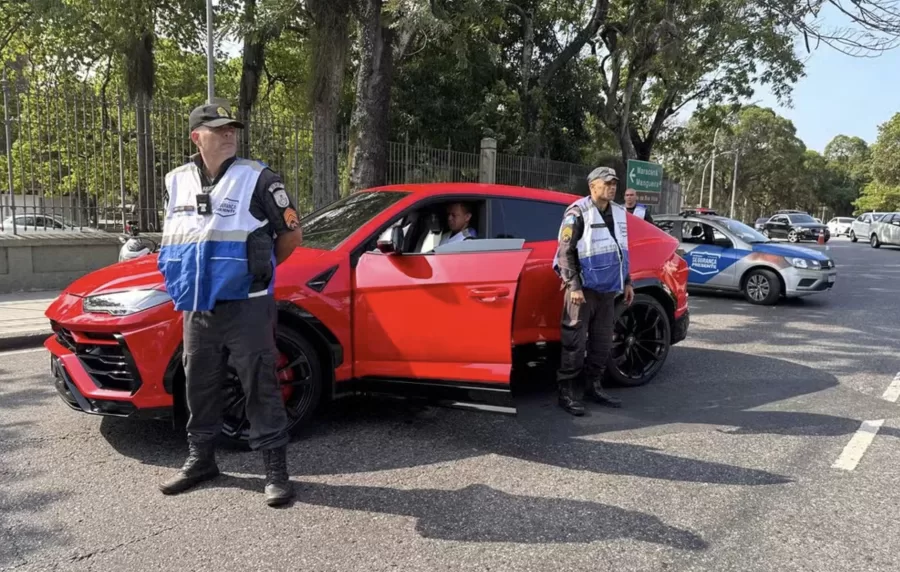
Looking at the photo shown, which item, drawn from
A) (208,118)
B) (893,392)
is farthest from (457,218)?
(893,392)

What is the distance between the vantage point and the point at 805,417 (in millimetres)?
4621

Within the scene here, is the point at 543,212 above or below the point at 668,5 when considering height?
below

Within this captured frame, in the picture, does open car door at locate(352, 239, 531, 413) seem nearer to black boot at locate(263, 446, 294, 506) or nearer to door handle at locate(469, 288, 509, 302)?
door handle at locate(469, 288, 509, 302)

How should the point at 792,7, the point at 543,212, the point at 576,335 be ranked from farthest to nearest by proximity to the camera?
1. the point at 792,7
2. the point at 543,212
3. the point at 576,335

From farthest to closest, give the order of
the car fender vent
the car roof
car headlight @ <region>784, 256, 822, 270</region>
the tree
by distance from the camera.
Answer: the tree, car headlight @ <region>784, 256, 822, 270</region>, the car roof, the car fender vent

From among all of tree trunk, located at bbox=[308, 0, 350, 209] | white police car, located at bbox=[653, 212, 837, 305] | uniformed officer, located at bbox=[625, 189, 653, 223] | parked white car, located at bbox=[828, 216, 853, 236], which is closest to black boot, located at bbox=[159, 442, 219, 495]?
uniformed officer, located at bbox=[625, 189, 653, 223]

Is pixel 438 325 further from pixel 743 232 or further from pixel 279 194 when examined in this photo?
pixel 743 232

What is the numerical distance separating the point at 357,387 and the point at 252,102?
15264 mm

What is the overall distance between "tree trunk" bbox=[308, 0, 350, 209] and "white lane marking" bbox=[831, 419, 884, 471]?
317 inches

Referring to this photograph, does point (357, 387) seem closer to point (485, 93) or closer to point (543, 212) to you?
point (543, 212)

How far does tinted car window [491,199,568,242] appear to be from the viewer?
4652mm

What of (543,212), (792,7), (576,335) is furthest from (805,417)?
(792,7)

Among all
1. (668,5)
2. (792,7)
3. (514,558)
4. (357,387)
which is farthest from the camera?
(668,5)

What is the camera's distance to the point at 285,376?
3.76 metres
